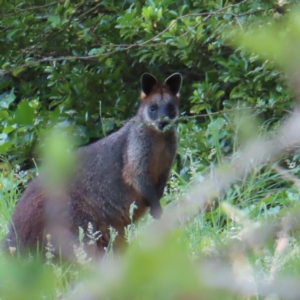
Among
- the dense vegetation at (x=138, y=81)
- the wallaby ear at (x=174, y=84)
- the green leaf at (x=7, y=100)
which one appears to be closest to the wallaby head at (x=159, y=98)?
the wallaby ear at (x=174, y=84)

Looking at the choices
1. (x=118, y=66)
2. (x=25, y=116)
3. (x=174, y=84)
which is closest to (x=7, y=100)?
(x=118, y=66)

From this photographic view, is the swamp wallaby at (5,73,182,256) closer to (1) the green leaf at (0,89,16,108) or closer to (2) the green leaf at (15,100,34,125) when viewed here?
(2) the green leaf at (15,100,34,125)

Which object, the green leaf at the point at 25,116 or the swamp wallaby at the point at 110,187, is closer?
the swamp wallaby at the point at 110,187

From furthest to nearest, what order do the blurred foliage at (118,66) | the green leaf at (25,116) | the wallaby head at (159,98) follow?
1. the blurred foliage at (118,66)
2. the wallaby head at (159,98)
3. the green leaf at (25,116)

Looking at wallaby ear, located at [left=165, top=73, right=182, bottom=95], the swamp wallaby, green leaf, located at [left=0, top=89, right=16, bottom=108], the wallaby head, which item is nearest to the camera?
the swamp wallaby

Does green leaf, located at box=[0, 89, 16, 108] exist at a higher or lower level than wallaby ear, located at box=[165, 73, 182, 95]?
lower

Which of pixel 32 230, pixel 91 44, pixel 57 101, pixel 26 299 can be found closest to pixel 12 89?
pixel 57 101

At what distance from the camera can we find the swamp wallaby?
455cm

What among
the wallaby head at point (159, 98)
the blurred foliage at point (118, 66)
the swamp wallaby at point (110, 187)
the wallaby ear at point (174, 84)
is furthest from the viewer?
the blurred foliage at point (118, 66)

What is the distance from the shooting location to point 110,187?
5148mm

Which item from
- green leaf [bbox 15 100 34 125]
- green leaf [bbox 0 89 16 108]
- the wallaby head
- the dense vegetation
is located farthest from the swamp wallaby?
green leaf [bbox 0 89 16 108]

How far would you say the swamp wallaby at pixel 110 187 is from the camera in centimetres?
455

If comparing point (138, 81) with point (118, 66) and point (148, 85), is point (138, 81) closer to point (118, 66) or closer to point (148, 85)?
point (118, 66)

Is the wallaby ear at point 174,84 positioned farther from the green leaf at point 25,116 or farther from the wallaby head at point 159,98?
the green leaf at point 25,116
